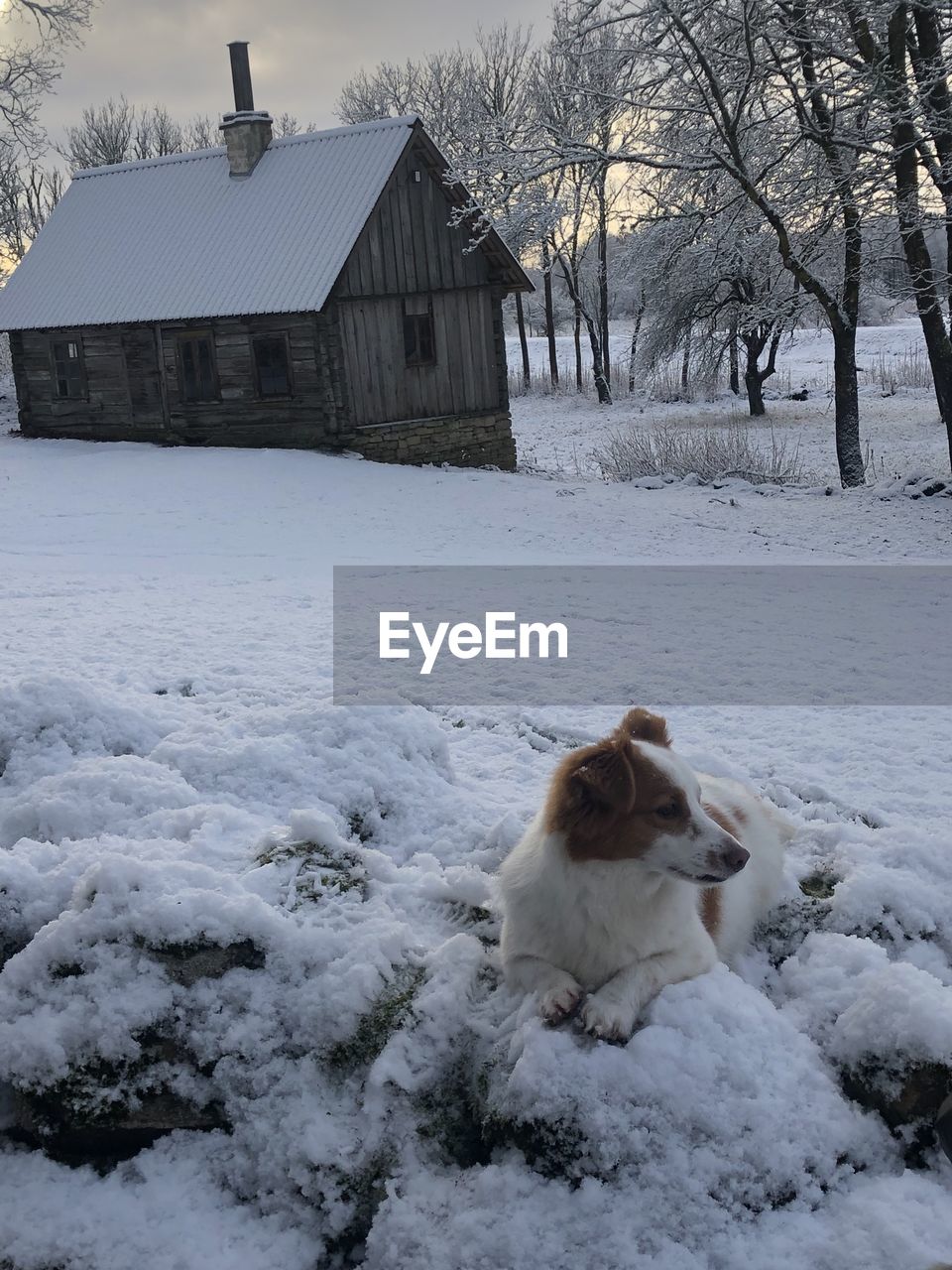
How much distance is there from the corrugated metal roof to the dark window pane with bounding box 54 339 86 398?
69 cm

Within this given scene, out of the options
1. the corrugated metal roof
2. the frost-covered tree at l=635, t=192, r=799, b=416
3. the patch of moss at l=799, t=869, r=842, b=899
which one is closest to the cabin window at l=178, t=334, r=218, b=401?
the corrugated metal roof

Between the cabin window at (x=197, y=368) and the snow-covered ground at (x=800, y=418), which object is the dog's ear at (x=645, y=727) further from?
the cabin window at (x=197, y=368)

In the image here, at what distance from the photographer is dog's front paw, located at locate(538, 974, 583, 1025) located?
3.30m

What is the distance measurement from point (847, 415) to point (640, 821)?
673 inches

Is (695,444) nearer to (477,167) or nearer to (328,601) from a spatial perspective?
(477,167)

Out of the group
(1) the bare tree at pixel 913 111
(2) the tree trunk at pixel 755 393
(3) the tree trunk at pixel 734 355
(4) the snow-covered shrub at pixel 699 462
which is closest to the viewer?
(1) the bare tree at pixel 913 111

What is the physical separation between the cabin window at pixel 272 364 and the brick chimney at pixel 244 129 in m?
5.12

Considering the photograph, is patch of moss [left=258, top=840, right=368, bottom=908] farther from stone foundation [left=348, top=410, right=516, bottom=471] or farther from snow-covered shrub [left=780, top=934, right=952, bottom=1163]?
stone foundation [left=348, top=410, right=516, bottom=471]

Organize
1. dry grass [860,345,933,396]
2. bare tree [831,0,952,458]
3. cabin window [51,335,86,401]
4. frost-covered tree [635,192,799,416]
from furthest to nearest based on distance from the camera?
1. dry grass [860,345,933,396]
2. frost-covered tree [635,192,799,416]
3. cabin window [51,335,86,401]
4. bare tree [831,0,952,458]

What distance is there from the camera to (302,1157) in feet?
11.0

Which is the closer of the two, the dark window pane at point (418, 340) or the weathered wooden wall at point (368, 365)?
the weathered wooden wall at point (368, 365)

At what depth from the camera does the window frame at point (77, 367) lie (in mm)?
24209

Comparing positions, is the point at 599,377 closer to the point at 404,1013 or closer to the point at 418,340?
the point at 418,340
